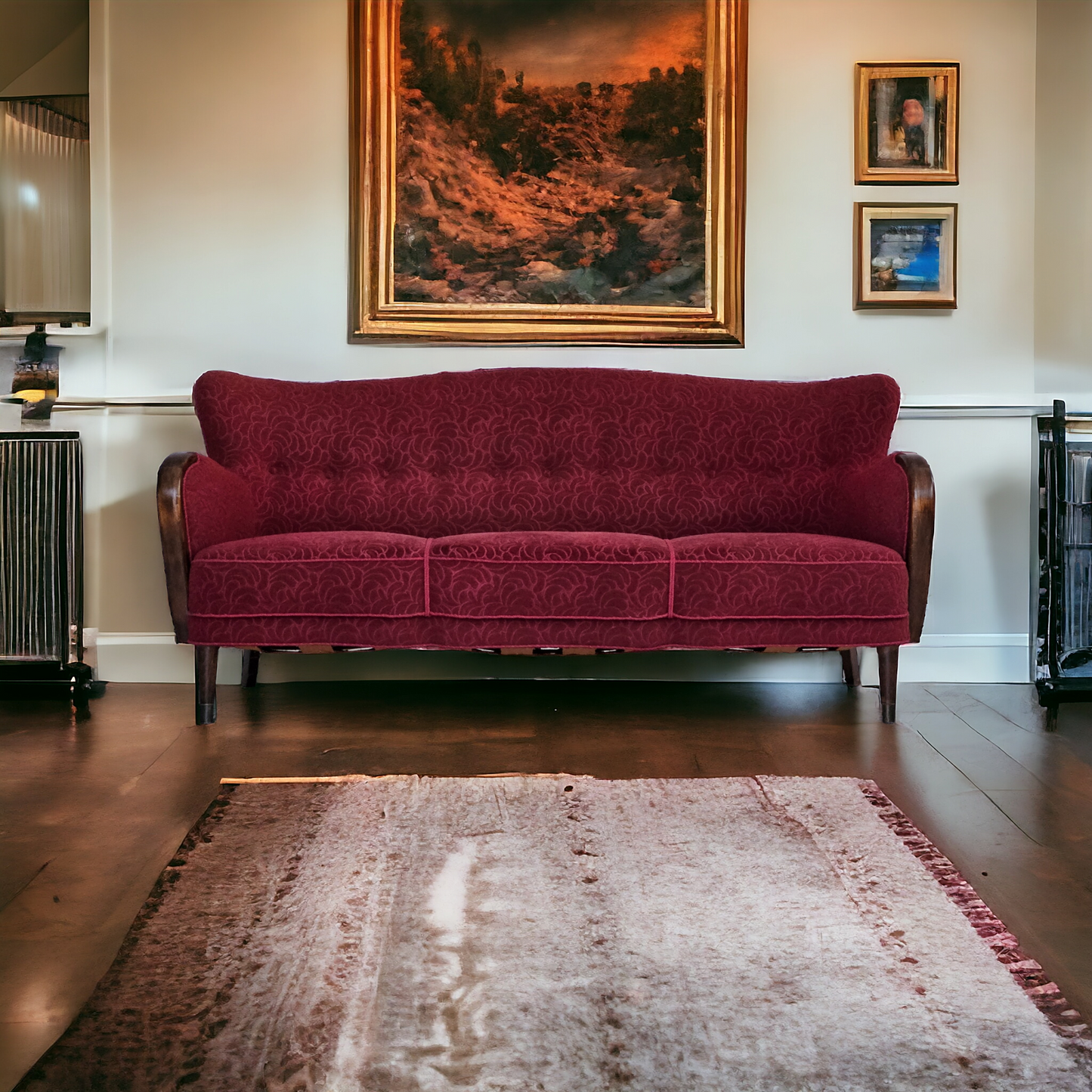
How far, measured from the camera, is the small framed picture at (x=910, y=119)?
3.09 m

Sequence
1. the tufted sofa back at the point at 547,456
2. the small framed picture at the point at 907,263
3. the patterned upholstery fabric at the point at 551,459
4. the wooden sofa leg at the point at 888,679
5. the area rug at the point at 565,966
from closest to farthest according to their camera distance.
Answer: the area rug at the point at 565,966, the wooden sofa leg at the point at 888,679, the patterned upholstery fabric at the point at 551,459, the tufted sofa back at the point at 547,456, the small framed picture at the point at 907,263

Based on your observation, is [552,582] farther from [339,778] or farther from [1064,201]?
[1064,201]

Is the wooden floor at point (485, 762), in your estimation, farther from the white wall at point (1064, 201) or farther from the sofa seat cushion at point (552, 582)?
the white wall at point (1064, 201)

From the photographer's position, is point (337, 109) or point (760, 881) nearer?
point (760, 881)

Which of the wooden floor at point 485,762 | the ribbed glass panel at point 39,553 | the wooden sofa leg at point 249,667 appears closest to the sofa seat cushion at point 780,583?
the wooden floor at point 485,762

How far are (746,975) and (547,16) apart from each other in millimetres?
3023

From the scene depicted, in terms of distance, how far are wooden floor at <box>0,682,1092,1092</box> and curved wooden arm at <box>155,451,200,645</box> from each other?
0.29 meters

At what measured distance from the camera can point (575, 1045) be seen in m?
0.93

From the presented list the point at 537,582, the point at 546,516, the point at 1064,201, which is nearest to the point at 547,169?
the point at 546,516

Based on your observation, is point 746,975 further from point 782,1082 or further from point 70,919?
point 70,919

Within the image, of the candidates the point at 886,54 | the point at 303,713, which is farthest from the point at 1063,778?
the point at 886,54

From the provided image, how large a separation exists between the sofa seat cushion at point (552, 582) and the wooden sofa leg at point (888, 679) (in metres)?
0.62

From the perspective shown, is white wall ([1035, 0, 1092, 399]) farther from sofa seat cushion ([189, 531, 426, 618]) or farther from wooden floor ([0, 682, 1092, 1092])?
sofa seat cushion ([189, 531, 426, 618])

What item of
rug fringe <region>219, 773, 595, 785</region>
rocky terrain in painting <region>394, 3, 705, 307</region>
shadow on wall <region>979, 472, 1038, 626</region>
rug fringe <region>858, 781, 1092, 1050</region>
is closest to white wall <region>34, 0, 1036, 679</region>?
shadow on wall <region>979, 472, 1038, 626</region>
